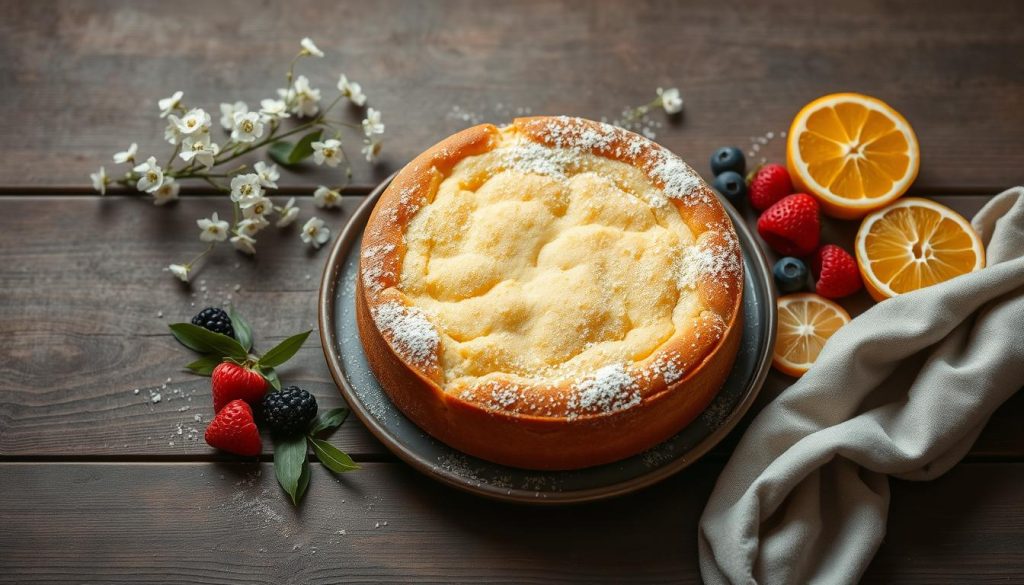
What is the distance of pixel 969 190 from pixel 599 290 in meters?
1.31

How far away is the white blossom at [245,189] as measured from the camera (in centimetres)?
248

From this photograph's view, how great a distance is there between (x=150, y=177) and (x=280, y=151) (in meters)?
0.37

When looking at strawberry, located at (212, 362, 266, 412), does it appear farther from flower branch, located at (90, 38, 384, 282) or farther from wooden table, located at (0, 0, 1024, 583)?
flower branch, located at (90, 38, 384, 282)

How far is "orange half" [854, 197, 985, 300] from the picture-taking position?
241 centimetres

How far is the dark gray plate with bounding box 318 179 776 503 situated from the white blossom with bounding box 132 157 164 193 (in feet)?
1.89

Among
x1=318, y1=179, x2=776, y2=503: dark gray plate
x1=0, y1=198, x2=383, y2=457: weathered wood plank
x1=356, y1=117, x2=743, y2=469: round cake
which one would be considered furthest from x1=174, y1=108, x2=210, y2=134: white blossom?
x1=356, y1=117, x2=743, y2=469: round cake

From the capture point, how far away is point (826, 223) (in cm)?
261

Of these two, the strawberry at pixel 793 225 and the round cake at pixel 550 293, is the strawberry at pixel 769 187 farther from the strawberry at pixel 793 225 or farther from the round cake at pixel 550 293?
the round cake at pixel 550 293

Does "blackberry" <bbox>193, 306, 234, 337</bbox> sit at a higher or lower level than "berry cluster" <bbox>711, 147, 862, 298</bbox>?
lower

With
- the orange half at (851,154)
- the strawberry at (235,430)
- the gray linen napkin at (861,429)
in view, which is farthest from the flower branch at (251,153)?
the gray linen napkin at (861,429)

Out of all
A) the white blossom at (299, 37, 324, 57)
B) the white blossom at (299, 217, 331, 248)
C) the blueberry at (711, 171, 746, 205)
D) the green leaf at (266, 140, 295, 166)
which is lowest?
the white blossom at (299, 217, 331, 248)

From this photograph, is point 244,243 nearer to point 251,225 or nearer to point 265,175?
point 251,225

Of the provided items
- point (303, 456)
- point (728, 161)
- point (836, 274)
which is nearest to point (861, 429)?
point (836, 274)

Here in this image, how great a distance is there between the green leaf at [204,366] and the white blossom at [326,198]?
0.55 meters
